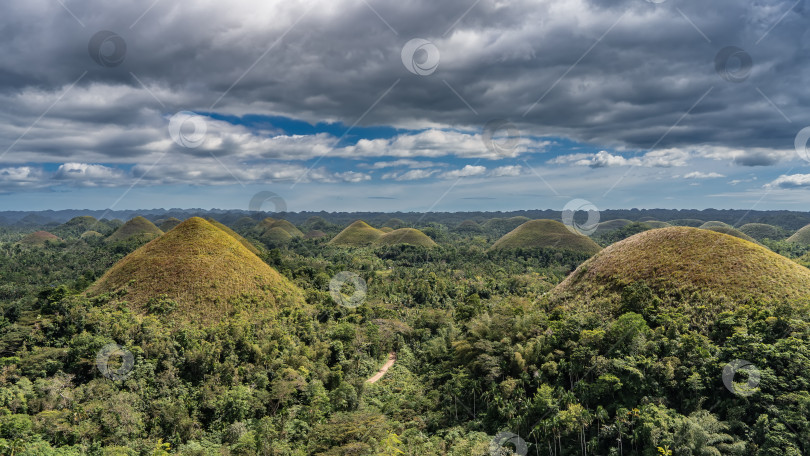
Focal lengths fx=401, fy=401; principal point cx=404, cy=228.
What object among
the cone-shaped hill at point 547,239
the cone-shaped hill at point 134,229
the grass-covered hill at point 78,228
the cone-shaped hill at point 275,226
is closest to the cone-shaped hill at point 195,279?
the cone-shaped hill at point 547,239

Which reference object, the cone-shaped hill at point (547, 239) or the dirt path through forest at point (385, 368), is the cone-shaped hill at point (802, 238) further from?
the dirt path through forest at point (385, 368)

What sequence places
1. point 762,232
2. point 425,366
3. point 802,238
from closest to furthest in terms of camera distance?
point 425,366 → point 802,238 → point 762,232

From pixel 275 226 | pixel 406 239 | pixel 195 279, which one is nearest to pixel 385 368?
pixel 195 279

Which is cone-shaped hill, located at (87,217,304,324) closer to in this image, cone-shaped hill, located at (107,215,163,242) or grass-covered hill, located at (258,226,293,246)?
grass-covered hill, located at (258,226,293,246)

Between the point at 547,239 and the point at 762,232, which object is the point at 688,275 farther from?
the point at 762,232

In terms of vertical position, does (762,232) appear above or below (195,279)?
below

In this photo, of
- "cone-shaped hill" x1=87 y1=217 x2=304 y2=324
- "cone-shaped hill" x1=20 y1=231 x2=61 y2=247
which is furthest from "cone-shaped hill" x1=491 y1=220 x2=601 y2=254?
"cone-shaped hill" x1=20 y1=231 x2=61 y2=247

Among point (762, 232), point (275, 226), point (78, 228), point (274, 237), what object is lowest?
point (762, 232)
